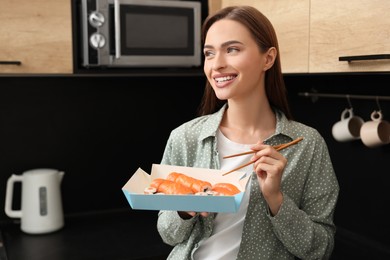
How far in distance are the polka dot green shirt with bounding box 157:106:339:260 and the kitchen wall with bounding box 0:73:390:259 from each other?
58 cm

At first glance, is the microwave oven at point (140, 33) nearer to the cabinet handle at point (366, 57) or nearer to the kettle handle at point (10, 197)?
the kettle handle at point (10, 197)

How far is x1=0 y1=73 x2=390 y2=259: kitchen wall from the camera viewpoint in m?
1.80

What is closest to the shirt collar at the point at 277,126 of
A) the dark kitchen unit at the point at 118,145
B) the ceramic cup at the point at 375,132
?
the dark kitchen unit at the point at 118,145

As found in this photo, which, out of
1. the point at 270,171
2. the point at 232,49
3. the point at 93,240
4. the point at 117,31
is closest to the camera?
the point at 270,171

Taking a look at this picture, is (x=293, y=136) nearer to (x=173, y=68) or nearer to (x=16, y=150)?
(x=173, y=68)

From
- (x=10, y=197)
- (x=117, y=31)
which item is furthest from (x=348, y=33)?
(x=10, y=197)

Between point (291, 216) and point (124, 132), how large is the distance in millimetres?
1170

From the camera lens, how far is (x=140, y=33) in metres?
1.76

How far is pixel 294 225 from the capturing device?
1146 mm

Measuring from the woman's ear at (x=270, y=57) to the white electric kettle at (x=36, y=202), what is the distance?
102cm

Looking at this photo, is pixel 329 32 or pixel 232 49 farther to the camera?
pixel 329 32

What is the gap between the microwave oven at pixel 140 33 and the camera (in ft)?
5.64

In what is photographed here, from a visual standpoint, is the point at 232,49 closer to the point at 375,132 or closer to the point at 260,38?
the point at 260,38

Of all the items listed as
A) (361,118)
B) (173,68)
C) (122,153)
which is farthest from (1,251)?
(361,118)
